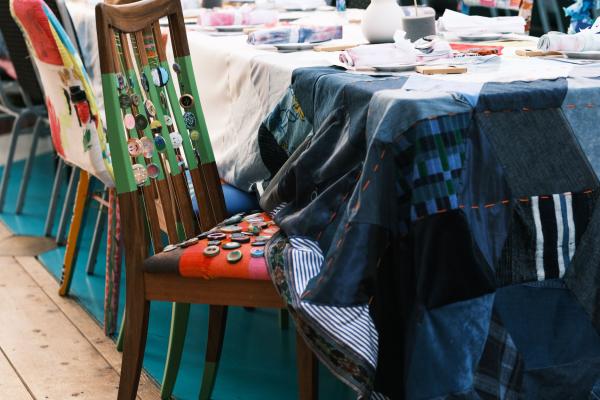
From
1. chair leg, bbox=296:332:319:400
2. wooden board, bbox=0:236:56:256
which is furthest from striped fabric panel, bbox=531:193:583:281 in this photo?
wooden board, bbox=0:236:56:256

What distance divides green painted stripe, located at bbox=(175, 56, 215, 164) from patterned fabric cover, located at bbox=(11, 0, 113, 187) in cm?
41

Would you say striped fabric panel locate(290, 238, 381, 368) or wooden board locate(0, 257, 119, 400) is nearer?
striped fabric panel locate(290, 238, 381, 368)

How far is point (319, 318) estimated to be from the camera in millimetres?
1438

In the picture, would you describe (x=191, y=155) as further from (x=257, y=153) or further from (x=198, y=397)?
(x=198, y=397)

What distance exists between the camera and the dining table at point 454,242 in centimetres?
140

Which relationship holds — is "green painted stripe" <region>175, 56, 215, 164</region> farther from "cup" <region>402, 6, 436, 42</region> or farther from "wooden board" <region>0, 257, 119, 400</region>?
"wooden board" <region>0, 257, 119, 400</region>

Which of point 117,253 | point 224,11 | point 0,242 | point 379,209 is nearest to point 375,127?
point 379,209

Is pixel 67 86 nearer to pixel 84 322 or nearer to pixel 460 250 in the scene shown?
pixel 84 322

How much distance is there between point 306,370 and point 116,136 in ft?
1.88

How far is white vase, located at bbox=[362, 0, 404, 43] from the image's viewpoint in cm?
223

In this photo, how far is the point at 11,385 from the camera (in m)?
2.24

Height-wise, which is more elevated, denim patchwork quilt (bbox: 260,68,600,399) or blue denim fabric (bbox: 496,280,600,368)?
denim patchwork quilt (bbox: 260,68,600,399)

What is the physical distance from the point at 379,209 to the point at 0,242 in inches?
93.2

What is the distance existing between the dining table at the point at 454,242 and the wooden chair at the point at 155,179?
0.15 m
